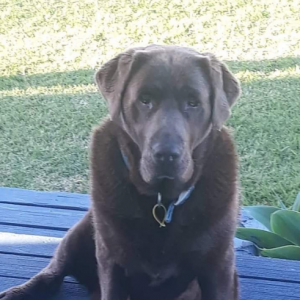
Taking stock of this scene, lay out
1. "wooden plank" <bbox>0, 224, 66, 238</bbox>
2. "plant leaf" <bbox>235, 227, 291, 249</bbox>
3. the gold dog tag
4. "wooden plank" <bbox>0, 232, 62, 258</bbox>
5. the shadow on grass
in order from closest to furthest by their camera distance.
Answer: the gold dog tag → "wooden plank" <bbox>0, 232, 62, 258</bbox> → "plant leaf" <bbox>235, 227, 291, 249</bbox> → "wooden plank" <bbox>0, 224, 66, 238</bbox> → the shadow on grass

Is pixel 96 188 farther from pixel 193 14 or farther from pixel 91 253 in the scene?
pixel 193 14

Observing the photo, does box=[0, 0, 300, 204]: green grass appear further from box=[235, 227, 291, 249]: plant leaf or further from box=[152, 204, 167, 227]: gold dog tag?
box=[152, 204, 167, 227]: gold dog tag

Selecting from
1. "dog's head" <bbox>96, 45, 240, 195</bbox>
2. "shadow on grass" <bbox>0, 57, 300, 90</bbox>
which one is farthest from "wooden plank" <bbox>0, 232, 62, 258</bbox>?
"shadow on grass" <bbox>0, 57, 300, 90</bbox>

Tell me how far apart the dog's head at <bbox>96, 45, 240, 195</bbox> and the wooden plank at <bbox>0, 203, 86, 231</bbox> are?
1159 mm

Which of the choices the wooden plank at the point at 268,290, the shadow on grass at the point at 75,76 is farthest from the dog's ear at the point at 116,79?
the shadow on grass at the point at 75,76

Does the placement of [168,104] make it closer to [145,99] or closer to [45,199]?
[145,99]

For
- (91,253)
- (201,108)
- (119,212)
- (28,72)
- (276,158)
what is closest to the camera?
(201,108)

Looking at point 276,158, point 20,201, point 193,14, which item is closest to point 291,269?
point 20,201

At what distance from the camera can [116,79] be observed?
224 centimetres

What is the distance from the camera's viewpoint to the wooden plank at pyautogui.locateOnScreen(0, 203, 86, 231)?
3.24m

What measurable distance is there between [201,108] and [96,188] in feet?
1.67

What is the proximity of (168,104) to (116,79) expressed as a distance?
0.74ft

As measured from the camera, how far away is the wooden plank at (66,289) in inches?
105

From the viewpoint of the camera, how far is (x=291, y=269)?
9.13 ft
